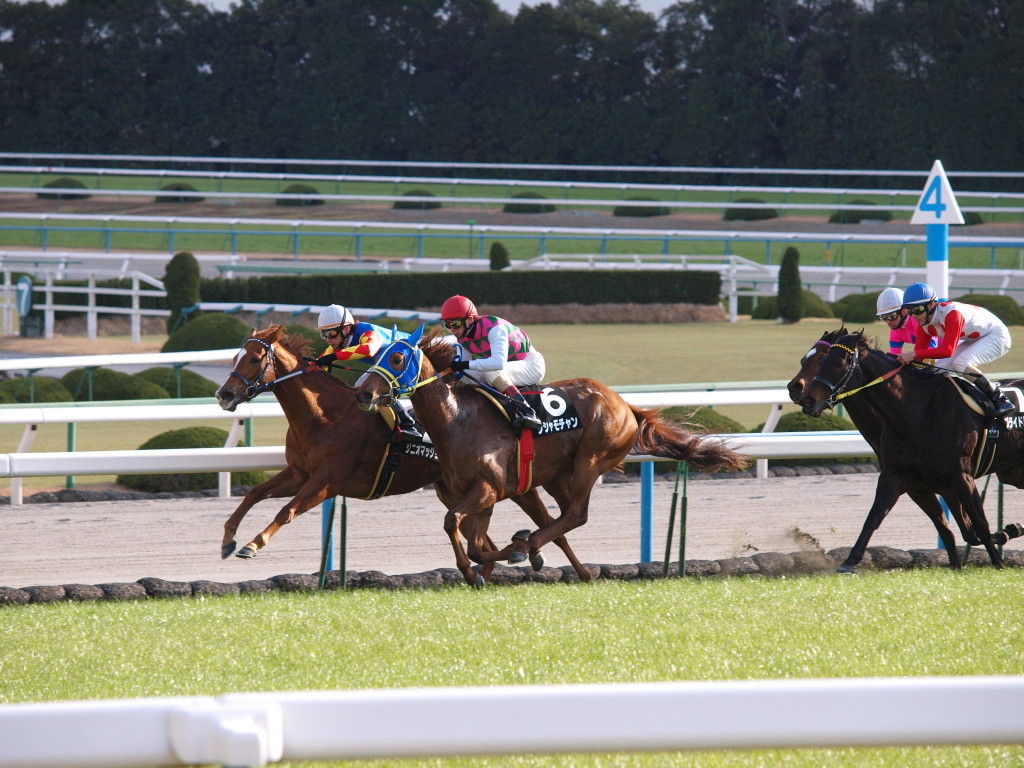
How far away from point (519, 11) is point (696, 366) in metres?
32.2

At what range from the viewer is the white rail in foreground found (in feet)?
5.74

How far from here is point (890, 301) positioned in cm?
613

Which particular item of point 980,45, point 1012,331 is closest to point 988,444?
point 1012,331

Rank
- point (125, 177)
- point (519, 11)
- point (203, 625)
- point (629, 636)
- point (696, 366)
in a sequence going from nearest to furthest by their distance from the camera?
point (629, 636), point (203, 625), point (696, 366), point (125, 177), point (519, 11)

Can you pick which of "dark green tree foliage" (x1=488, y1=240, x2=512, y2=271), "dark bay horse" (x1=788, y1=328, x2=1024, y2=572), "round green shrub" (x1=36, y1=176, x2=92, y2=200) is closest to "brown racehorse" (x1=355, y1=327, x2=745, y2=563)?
"dark bay horse" (x1=788, y1=328, x2=1024, y2=572)

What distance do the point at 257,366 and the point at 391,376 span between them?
0.66 meters

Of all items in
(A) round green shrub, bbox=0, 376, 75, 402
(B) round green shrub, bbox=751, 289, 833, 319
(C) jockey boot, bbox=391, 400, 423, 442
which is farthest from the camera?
(B) round green shrub, bbox=751, 289, 833, 319

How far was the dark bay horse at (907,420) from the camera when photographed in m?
5.94

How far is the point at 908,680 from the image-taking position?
70.7 inches

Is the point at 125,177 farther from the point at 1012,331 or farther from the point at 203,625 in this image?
the point at 203,625

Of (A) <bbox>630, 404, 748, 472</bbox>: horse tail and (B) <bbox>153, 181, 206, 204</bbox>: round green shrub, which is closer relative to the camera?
(A) <bbox>630, 404, 748, 472</bbox>: horse tail

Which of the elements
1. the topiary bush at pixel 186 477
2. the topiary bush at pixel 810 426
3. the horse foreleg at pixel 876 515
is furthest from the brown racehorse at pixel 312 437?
the topiary bush at pixel 810 426

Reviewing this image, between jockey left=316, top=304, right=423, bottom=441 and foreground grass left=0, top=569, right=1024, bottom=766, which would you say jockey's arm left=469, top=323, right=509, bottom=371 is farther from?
foreground grass left=0, top=569, right=1024, bottom=766

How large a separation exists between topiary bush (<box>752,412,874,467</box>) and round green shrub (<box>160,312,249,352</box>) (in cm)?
679
